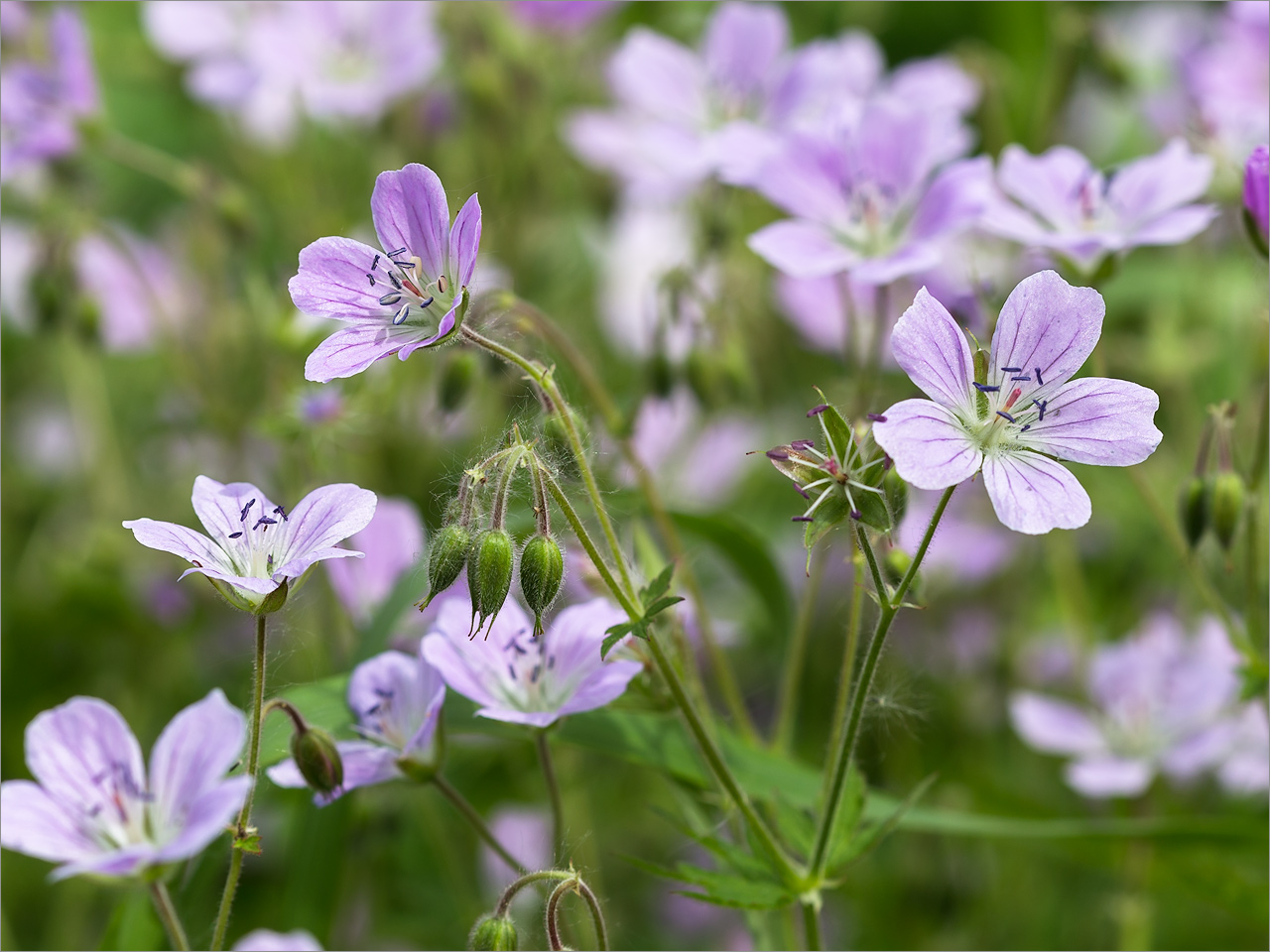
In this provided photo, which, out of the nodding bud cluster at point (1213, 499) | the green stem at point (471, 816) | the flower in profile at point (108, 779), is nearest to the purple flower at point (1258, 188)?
the nodding bud cluster at point (1213, 499)

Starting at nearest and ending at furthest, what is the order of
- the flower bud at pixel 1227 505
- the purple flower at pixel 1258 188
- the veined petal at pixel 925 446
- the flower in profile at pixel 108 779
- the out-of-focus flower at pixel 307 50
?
1. the veined petal at pixel 925 446
2. the flower in profile at pixel 108 779
3. the purple flower at pixel 1258 188
4. the flower bud at pixel 1227 505
5. the out-of-focus flower at pixel 307 50

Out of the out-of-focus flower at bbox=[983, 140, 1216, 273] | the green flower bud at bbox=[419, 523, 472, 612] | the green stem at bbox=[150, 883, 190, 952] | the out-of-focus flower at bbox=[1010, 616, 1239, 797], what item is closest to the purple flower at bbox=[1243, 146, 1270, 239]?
the out-of-focus flower at bbox=[983, 140, 1216, 273]

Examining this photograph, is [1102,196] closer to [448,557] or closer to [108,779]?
[448,557]

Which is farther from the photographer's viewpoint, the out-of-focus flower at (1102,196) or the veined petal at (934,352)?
the out-of-focus flower at (1102,196)

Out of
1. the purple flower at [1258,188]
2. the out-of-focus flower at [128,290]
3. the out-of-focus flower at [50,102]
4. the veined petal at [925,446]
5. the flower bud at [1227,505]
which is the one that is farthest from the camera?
the out-of-focus flower at [128,290]

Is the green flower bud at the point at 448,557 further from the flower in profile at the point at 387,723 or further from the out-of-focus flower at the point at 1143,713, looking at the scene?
the out-of-focus flower at the point at 1143,713

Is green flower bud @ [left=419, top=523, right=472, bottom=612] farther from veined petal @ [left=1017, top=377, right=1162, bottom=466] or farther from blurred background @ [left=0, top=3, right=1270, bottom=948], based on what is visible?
veined petal @ [left=1017, top=377, right=1162, bottom=466]

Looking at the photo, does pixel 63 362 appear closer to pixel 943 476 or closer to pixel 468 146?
pixel 468 146
